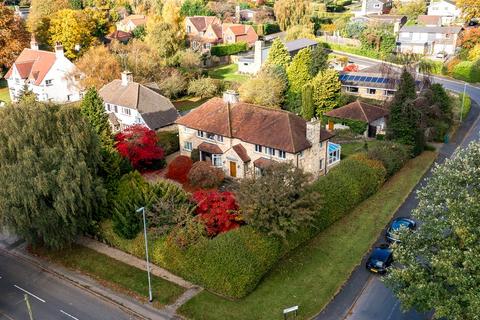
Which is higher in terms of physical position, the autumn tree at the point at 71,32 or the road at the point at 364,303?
the autumn tree at the point at 71,32

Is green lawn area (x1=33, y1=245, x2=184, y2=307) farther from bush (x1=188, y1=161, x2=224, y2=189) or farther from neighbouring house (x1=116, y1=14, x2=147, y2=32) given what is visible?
neighbouring house (x1=116, y1=14, x2=147, y2=32)

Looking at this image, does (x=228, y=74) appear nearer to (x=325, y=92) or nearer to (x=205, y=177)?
(x=325, y=92)

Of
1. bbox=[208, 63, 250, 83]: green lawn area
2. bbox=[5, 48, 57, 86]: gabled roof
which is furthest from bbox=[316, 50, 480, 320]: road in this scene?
bbox=[5, 48, 57, 86]: gabled roof

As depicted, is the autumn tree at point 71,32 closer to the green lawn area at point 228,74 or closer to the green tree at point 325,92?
the green lawn area at point 228,74

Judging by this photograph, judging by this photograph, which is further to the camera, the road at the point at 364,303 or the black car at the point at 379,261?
the black car at the point at 379,261

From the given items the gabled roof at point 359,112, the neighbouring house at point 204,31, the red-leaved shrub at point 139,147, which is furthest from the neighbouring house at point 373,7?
the red-leaved shrub at point 139,147
